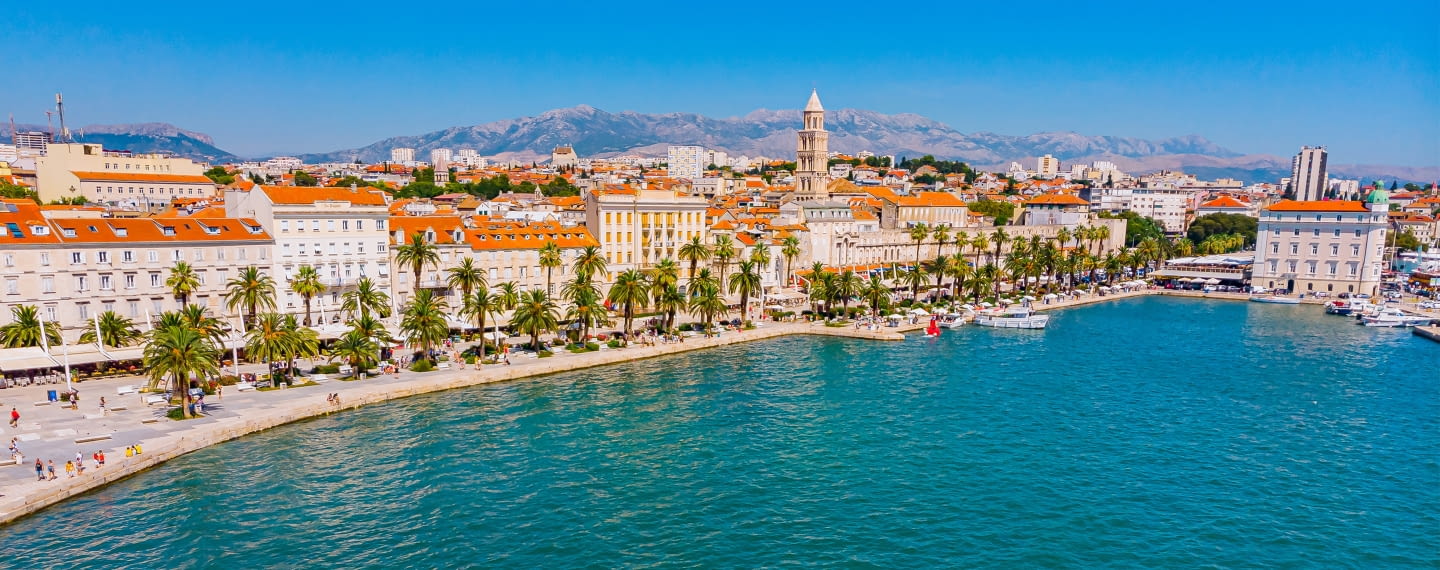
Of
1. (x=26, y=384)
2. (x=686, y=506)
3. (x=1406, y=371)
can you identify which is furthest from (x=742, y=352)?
(x=1406, y=371)

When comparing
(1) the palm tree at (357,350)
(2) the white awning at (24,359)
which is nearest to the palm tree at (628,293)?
(1) the palm tree at (357,350)

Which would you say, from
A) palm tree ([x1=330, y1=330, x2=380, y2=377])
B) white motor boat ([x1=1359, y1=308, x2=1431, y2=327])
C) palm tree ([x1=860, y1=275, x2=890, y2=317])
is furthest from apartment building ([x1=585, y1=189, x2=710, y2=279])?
white motor boat ([x1=1359, y1=308, x2=1431, y2=327])

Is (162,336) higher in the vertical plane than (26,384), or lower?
higher

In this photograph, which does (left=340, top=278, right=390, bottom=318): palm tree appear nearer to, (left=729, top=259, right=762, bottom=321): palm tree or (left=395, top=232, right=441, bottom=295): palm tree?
(left=395, top=232, right=441, bottom=295): palm tree

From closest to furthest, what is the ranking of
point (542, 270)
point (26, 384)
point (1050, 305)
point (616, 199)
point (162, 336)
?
point (162, 336), point (26, 384), point (542, 270), point (616, 199), point (1050, 305)

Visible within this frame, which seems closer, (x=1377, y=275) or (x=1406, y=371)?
(x=1406, y=371)

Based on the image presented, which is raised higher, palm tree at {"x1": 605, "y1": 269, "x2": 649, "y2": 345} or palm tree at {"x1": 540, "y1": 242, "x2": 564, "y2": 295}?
palm tree at {"x1": 540, "y1": 242, "x2": 564, "y2": 295}

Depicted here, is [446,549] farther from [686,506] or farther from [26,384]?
[26,384]
